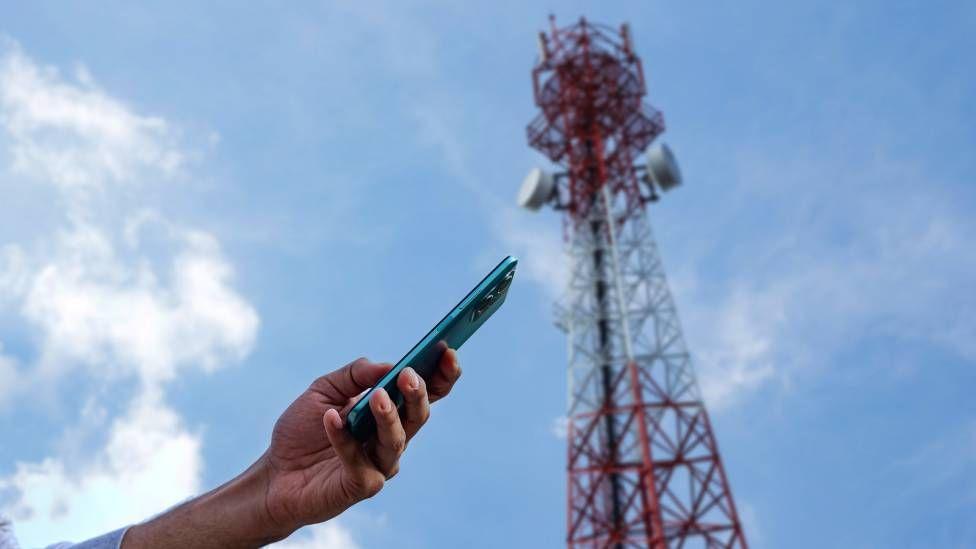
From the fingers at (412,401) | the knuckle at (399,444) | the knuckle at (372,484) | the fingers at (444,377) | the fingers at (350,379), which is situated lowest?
the knuckle at (372,484)

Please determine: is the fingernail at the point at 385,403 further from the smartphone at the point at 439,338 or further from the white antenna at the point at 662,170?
the white antenna at the point at 662,170

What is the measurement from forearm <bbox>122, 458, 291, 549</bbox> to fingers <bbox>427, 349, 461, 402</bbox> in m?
0.49

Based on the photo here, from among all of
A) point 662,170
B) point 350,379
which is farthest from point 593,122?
point 350,379

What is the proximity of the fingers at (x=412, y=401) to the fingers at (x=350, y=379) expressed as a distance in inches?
7.0

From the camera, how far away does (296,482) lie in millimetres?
2148

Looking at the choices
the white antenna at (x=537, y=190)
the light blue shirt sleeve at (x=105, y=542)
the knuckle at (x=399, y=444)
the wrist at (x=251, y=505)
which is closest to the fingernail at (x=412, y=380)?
the knuckle at (x=399, y=444)

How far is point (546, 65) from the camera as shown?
21.4 meters

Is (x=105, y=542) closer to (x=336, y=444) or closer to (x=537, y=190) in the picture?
(x=336, y=444)

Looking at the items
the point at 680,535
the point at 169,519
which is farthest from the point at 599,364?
the point at 169,519

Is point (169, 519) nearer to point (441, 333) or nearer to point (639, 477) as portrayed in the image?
point (441, 333)

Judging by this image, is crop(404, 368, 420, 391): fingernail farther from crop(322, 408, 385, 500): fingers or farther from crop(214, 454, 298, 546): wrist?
crop(214, 454, 298, 546): wrist

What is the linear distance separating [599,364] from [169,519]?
610 inches

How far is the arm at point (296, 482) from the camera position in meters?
1.99

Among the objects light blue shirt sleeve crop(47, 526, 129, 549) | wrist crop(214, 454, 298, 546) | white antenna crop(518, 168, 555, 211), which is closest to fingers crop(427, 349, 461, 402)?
wrist crop(214, 454, 298, 546)
